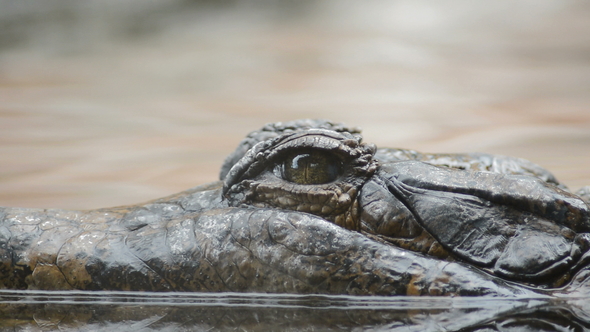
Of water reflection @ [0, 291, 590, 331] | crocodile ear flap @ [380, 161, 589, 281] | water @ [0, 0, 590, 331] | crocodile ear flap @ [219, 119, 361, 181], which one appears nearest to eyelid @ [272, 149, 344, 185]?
crocodile ear flap @ [380, 161, 589, 281]

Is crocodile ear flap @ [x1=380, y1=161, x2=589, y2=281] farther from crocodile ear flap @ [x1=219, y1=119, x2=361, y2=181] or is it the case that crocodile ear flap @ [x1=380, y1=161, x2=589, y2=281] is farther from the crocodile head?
crocodile ear flap @ [x1=219, y1=119, x2=361, y2=181]

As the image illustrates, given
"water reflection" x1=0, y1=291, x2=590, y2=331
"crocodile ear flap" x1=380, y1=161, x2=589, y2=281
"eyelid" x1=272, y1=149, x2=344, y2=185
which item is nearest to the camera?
"water reflection" x1=0, y1=291, x2=590, y2=331

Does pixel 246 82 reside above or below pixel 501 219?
above

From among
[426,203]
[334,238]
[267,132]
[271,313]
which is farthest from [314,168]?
[267,132]

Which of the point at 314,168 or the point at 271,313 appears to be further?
the point at 314,168

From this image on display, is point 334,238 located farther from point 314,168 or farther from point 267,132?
point 267,132

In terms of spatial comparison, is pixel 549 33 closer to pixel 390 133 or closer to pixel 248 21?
pixel 390 133

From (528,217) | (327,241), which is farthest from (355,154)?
(528,217)
